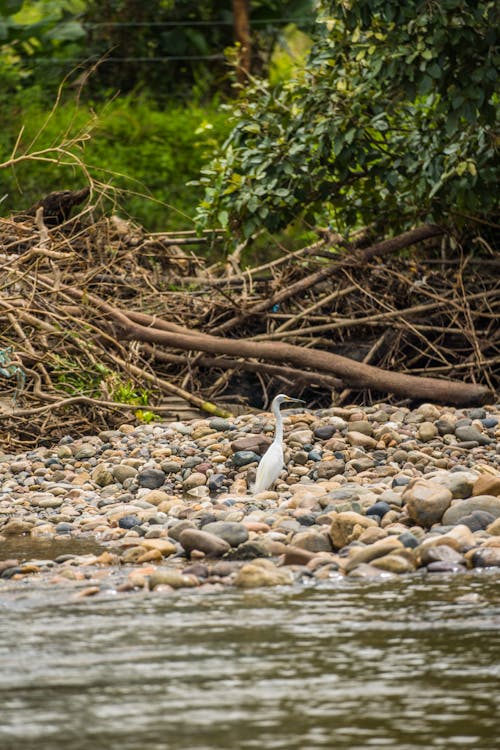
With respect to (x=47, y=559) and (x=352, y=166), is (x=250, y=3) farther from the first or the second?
(x=47, y=559)

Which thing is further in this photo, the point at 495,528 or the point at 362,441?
the point at 362,441

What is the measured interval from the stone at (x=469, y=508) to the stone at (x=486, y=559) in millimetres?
638

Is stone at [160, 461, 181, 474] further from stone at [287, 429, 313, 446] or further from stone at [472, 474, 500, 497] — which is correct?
stone at [472, 474, 500, 497]

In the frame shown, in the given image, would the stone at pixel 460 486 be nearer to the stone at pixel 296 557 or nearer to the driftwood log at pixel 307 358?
the stone at pixel 296 557

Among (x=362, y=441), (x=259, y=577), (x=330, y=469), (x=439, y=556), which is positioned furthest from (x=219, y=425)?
(x=259, y=577)

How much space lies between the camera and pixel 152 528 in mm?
6488

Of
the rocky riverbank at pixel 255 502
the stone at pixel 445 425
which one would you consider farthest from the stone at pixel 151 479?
the stone at pixel 445 425

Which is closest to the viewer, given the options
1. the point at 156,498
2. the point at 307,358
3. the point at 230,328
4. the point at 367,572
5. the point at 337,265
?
the point at 367,572

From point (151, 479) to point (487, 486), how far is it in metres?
2.25

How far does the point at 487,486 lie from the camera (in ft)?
21.3

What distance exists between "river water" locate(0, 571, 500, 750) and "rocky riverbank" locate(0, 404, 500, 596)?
256 mm

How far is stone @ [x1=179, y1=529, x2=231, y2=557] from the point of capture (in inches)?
229

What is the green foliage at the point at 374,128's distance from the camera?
849 centimetres

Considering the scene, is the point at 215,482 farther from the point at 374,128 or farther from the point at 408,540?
the point at 374,128
